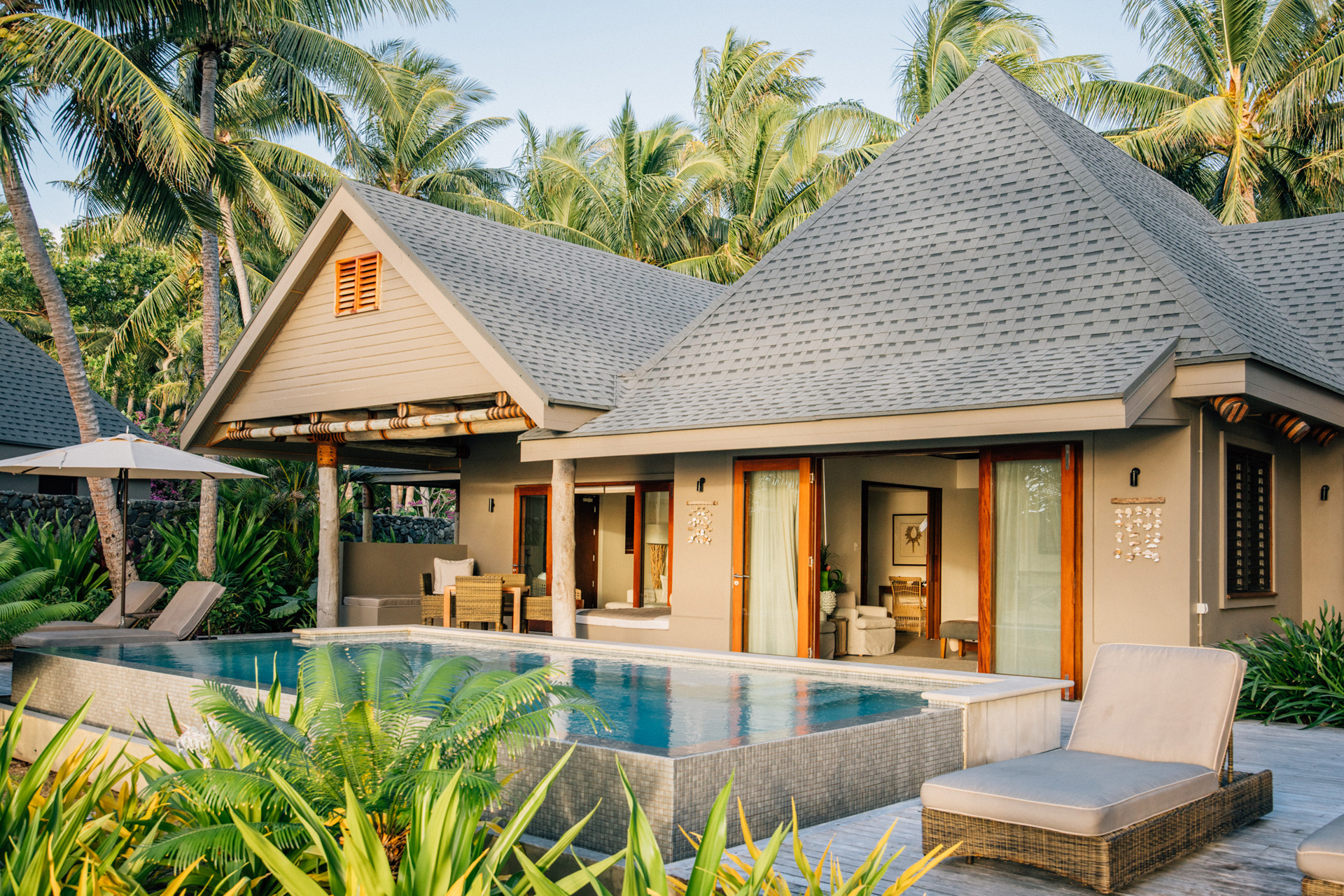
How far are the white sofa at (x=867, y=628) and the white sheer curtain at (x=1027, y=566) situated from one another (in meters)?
3.61

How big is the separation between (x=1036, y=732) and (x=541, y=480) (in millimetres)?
9662

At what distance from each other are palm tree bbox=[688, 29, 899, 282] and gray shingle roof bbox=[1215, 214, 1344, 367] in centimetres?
1228

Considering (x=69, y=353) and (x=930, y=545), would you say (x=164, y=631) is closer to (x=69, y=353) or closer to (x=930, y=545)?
(x=69, y=353)

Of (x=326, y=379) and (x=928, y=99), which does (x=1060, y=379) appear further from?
(x=928, y=99)

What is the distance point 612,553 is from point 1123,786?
11.7 m

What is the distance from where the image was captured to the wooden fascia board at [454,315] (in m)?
11.9

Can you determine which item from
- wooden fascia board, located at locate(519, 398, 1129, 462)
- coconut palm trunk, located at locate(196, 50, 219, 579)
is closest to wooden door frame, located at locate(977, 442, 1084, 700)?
wooden fascia board, located at locate(519, 398, 1129, 462)

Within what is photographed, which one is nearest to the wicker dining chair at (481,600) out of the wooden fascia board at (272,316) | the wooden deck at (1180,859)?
the wooden fascia board at (272,316)

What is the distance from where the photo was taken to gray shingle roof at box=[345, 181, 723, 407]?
497 inches

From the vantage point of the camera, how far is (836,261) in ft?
41.3

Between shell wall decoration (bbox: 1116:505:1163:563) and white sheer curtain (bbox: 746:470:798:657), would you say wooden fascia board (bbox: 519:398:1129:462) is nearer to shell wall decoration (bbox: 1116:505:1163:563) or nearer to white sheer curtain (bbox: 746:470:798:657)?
white sheer curtain (bbox: 746:470:798:657)

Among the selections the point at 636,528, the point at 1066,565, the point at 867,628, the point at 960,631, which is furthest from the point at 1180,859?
the point at 636,528

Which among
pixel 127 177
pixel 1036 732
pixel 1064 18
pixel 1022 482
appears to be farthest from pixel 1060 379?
pixel 1064 18

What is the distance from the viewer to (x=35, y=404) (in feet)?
69.1
